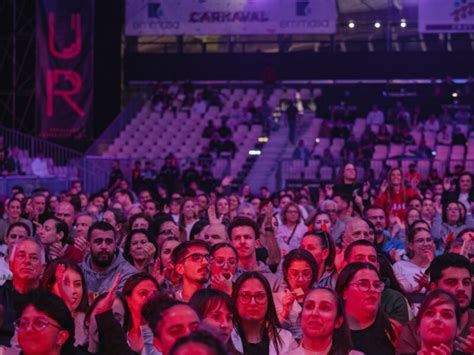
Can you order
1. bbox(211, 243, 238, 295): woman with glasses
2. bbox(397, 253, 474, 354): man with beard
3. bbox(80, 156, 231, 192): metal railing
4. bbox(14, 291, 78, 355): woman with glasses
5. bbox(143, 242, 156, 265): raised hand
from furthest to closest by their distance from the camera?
bbox(80, 156, 231, 192): metal railing → bbox(143, 242, 156, 265): raised hand → bbox(211, 243, 238, 295): woman with glasses → bbox(397, 253, 474, 354): man with beard → bbox(14, 291, 78, 355): woman with glasses

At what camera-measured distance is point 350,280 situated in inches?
269

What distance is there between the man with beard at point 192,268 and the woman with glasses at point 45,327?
1.66 m

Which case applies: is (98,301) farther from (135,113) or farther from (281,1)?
(135,113)

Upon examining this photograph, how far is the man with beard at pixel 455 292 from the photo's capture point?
20.6 ft

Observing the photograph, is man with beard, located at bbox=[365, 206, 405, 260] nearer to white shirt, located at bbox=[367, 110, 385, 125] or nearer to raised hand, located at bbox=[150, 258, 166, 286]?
raised hand, located at bbox=[150, 258, 166, 286]

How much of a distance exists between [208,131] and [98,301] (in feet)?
73.3

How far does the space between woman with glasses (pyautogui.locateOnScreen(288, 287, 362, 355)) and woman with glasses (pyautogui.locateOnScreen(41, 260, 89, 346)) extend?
5.38ft

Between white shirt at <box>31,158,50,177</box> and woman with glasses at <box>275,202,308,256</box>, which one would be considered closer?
woman with glasses at <box>275,202,308,256</box>

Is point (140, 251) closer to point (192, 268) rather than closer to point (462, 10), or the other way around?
point (192, 268)

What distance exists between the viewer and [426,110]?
30.8 meters

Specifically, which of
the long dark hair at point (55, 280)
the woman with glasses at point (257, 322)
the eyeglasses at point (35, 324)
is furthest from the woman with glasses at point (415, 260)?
the eyeglasses at point (35, 324)

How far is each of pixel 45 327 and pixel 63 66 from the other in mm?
24214

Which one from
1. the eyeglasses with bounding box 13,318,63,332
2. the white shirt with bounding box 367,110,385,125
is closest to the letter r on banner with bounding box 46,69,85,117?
the white shirt with bounding box 367,110,385,125

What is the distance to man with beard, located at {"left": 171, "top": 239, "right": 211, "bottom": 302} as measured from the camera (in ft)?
24.0
